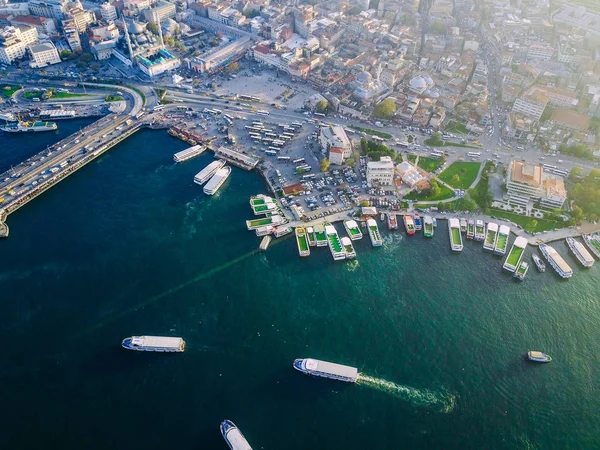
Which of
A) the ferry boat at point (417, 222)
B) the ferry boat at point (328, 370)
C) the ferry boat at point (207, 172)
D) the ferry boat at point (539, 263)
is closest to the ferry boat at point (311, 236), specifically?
the ferry boat at point (417, 222)

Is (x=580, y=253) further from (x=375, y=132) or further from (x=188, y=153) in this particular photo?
(x=188, y=153)

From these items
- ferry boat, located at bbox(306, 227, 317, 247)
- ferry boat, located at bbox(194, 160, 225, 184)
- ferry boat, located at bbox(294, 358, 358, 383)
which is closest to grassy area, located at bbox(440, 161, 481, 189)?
ferry boat, located at bbox(306, 227, 317, 247)

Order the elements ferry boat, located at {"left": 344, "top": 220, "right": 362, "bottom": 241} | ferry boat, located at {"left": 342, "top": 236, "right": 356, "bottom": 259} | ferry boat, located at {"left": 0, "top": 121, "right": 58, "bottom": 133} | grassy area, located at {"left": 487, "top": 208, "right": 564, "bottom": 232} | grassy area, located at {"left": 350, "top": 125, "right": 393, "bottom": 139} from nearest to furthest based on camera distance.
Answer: ferry boat, located at {"left": 342, "top": 236, "right": 356, "bottom": 259} → ferry boat, located at {"left": 344, "top": 220, "right": 362, "bottom": 241} → grassy area, located at {"left": 487, "top": 208, "right": 564, "bottom": 232} → ferry boat, located at {"left": 0, "top": 121, "right": 58, "bottom": 133} → grassy area, located at {"left": 350, "top": 125, "right": 393, "bottom": 139}

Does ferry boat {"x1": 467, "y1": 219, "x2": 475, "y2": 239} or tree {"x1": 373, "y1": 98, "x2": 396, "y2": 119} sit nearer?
ferry boat {"x1": 467, "y1": 219, "x2": 475, "y2": 239}

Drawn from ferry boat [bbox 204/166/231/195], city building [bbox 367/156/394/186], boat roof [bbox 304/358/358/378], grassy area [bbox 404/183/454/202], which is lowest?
boat roof [bbox 304/358/358/378]

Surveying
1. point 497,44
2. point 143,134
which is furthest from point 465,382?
point 497,44

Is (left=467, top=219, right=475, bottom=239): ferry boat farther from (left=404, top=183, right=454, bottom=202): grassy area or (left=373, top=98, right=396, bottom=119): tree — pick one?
(left=373, top=98, right=396, bottom=119): tree

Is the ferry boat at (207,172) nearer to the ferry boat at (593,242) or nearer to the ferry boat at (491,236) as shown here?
the ferry boat at (491,236)
